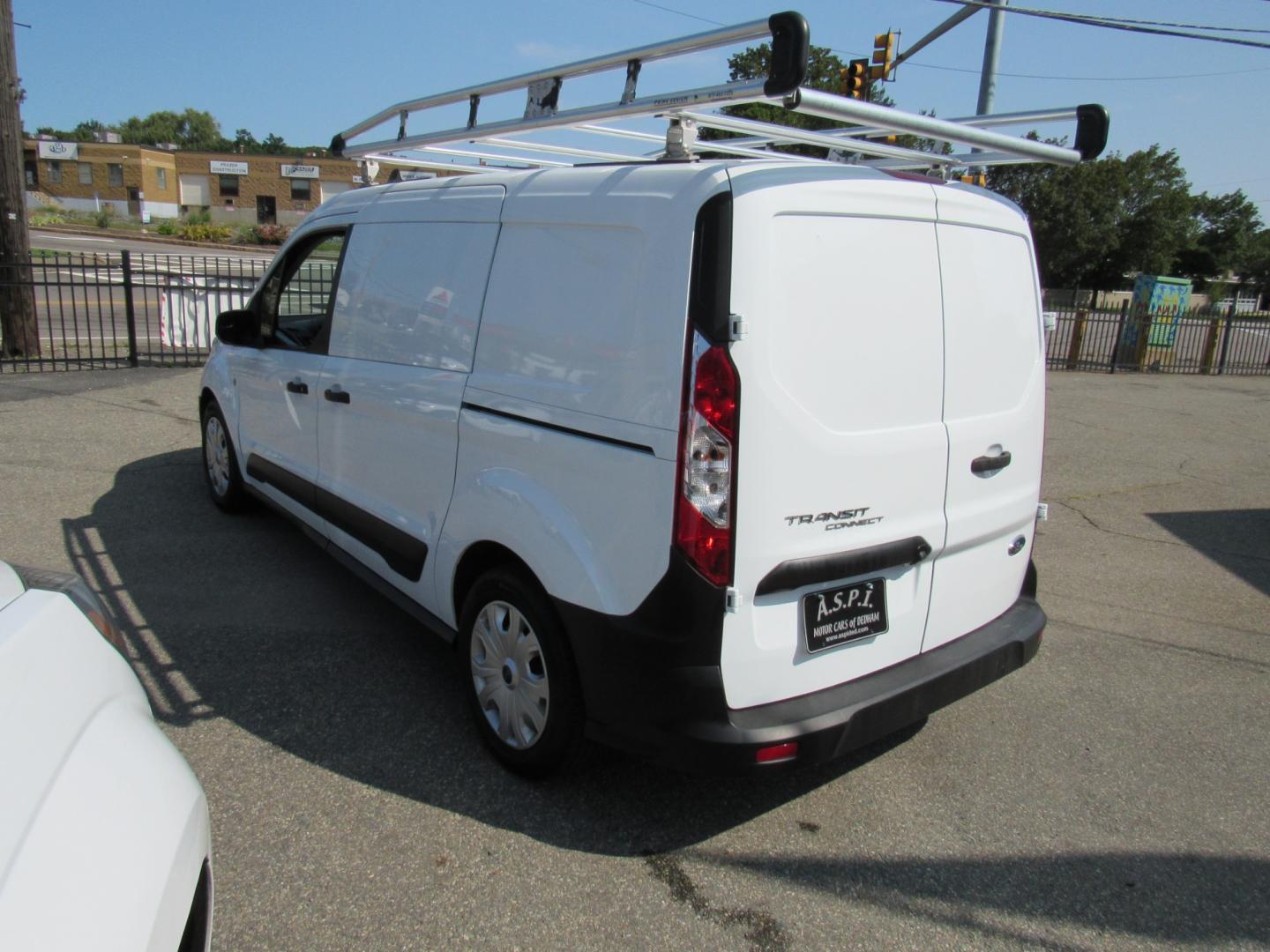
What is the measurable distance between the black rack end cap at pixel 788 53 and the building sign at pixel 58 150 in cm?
8142

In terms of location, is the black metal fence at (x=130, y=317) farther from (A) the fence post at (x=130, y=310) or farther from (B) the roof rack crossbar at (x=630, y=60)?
(B) the roof rack crossbar at (x=630, y=60)

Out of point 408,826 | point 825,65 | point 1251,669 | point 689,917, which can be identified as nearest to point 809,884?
point 689,917

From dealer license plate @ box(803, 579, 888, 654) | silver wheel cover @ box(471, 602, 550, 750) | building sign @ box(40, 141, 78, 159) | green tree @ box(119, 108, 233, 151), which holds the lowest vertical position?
silver wheel cover @ box(471, 602, 550, 750)

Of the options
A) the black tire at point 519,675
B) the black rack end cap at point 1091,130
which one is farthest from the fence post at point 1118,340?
the black tire at point 519,675

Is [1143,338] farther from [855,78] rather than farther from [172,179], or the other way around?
[172,179]

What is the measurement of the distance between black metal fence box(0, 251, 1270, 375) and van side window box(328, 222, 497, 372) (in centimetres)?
833

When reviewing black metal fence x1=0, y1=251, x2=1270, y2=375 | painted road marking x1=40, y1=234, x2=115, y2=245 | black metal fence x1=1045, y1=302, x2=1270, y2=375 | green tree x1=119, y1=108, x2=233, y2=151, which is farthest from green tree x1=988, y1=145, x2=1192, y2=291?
green tree x1=119, y1=108, x2=233, y2=151

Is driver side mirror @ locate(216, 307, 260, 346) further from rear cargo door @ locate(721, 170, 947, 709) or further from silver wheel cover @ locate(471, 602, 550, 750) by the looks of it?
rear cargo door @ locate(721, 170, 947, 709)

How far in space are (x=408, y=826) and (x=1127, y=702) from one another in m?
3.11

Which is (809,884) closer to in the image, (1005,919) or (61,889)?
(1005,919)

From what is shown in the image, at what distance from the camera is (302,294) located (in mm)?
5062

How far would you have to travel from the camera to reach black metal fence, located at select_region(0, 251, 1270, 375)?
11633mm

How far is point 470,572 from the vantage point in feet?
11.1

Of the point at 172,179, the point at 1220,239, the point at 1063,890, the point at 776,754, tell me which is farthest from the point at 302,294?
the point at 172,179
